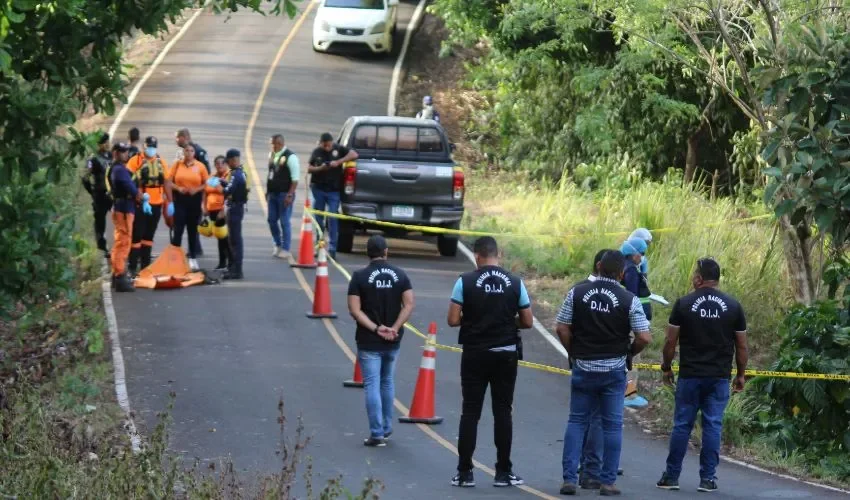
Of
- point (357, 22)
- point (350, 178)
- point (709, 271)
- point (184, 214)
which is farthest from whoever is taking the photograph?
point (357, 22)

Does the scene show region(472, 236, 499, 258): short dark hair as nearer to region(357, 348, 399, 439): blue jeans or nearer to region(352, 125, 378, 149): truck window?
region(357, 348, 399, 439): blue jeans

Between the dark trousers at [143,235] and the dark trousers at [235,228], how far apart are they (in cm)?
105

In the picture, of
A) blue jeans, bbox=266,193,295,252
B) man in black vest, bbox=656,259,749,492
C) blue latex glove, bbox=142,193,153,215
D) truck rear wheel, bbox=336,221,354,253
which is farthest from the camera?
truck rear wheel, bbox=336,221,354,253

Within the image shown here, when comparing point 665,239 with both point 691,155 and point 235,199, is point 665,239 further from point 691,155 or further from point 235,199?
point 691,155

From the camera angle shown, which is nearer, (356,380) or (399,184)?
(356,380)

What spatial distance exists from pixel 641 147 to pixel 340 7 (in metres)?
14.7

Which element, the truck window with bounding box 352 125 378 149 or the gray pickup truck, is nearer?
the gray pickup truck

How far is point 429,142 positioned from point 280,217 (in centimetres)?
297

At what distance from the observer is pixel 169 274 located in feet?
65.3

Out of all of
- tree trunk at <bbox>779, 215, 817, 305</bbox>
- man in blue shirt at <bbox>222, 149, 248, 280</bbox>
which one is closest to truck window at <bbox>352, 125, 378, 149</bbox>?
man in blue shirt at <bbox>222, 149, 248, 280</bbox>

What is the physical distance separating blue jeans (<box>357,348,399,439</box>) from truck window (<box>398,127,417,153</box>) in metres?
10.5

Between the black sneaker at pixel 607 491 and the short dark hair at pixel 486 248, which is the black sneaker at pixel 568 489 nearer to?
the black sneaker at pixel 607 491

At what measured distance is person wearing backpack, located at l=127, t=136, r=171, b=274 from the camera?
1962 cm

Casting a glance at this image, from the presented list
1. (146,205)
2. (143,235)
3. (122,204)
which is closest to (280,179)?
(143,235)
